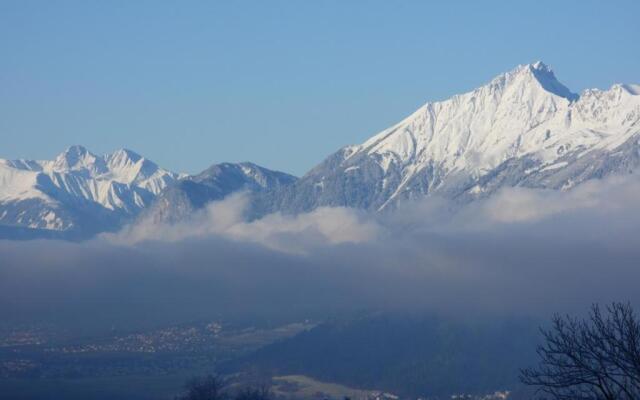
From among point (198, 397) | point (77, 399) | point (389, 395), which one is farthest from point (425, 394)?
point (198, 397)

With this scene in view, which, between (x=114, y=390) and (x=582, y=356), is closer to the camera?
(x=582, y=356)

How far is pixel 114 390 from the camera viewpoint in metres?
186

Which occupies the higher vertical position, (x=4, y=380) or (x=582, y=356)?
(x=4, y=380)

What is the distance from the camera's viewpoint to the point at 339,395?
190 metres

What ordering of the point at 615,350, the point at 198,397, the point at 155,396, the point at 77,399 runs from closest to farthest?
the point at 615,350
the point at 198,397
the point at 77,399
the point at 155,396

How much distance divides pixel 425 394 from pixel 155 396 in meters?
43.1

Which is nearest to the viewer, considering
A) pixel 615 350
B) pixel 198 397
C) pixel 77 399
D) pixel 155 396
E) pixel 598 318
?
pixel 615 350

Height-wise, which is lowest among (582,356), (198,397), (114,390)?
(582,356)

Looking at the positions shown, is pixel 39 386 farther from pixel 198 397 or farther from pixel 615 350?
pixel 615 350

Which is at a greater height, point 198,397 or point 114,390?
point 114,390

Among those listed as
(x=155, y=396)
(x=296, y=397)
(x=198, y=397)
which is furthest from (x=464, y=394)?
(x=198, y=397)

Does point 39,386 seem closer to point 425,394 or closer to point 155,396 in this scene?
point 155,396

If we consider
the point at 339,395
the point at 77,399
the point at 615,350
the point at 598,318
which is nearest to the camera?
the point at 615,350

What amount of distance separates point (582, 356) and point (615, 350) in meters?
0.92
